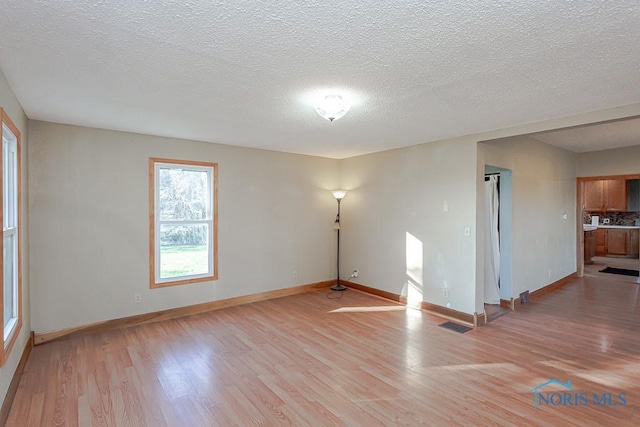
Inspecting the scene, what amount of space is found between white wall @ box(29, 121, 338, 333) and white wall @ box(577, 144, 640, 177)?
5.70 metres

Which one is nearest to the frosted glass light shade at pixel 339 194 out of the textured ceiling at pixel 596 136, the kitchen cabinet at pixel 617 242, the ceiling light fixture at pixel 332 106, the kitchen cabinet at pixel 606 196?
the textured ceiling at pixel 596 136

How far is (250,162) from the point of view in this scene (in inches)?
199

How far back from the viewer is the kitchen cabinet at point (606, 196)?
8.19 metres

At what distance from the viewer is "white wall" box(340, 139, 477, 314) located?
4188 mm

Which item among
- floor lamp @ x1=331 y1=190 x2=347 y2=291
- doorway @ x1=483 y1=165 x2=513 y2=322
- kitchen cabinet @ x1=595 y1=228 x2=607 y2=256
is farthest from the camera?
kitchen cabinet @ x1=595 y1=228 x2=607 y2=256

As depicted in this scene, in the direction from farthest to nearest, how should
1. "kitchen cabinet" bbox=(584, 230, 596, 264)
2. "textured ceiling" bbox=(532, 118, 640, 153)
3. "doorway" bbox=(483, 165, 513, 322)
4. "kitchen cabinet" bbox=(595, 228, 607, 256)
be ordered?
"kitchen cabinet" bbox=(595, 228, 607, 256) → "kitchen cabinet" bbox=(584, 230, 596, 264) → "doorway" bbox=(483, 165, 513, 322) → "textured ceiling" bbox=(532, 118, 640, 153)

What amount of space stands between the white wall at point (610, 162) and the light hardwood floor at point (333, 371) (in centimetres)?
289

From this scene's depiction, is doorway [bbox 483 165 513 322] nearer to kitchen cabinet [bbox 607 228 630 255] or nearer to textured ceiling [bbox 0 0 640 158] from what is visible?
textured ceiling [bbox 0 0 640 158]

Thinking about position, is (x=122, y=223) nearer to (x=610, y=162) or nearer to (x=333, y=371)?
(x=333, y=371)

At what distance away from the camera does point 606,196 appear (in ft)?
27.7


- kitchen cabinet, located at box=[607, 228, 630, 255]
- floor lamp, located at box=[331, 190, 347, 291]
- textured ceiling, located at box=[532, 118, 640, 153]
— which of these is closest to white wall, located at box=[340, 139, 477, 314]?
floor lamp, located at box=[331, 190, 347, 291]

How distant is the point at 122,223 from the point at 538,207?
6099 mm

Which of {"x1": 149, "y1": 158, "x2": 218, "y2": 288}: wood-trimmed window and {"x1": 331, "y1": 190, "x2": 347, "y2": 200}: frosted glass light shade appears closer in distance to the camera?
{"x1": 149, "y1": 158, "x2": 218, "y2": 288}: wood-trimmed window

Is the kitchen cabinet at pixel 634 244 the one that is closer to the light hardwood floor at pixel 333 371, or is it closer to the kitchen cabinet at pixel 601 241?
the kitchen cabinet at pixel 601 241
